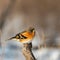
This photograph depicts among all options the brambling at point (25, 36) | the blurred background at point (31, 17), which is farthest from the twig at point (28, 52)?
the blurred background at point (31, 17)

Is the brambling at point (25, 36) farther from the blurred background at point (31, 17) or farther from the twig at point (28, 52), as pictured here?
the blurred background at point (31, 17)

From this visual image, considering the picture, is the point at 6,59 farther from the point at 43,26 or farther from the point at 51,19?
the point at 51,19

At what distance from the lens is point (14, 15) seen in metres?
4.11

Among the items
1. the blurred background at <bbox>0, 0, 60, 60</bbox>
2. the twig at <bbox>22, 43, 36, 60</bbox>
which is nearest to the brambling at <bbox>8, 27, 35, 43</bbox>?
the twig at <bbox>22, 43, 36, 60</bbox>

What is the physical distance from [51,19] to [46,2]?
0.23m

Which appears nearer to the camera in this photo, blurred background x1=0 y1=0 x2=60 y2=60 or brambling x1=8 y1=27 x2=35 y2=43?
brambling x1=8 y1=27 x2=35 y2=43

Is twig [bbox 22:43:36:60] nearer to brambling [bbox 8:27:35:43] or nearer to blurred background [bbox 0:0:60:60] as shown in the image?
brambling [bbox 8:27:35:43]

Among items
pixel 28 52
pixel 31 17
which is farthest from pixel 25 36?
pixel 31 17

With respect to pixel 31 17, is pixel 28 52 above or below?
below

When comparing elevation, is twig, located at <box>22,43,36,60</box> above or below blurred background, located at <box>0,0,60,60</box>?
below

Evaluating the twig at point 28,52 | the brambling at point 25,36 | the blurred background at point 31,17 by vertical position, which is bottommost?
the twig at point 28,52

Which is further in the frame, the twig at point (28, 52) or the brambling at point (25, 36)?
the brambling at point (25, 36)

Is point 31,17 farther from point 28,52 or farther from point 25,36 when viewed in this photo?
point 28,52

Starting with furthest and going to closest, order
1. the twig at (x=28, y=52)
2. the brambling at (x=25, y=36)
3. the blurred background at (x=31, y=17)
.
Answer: the blurred background at (x=31, y=17) < the brambling at (x=25, y=36) < the twig at (x=28, y=52)
